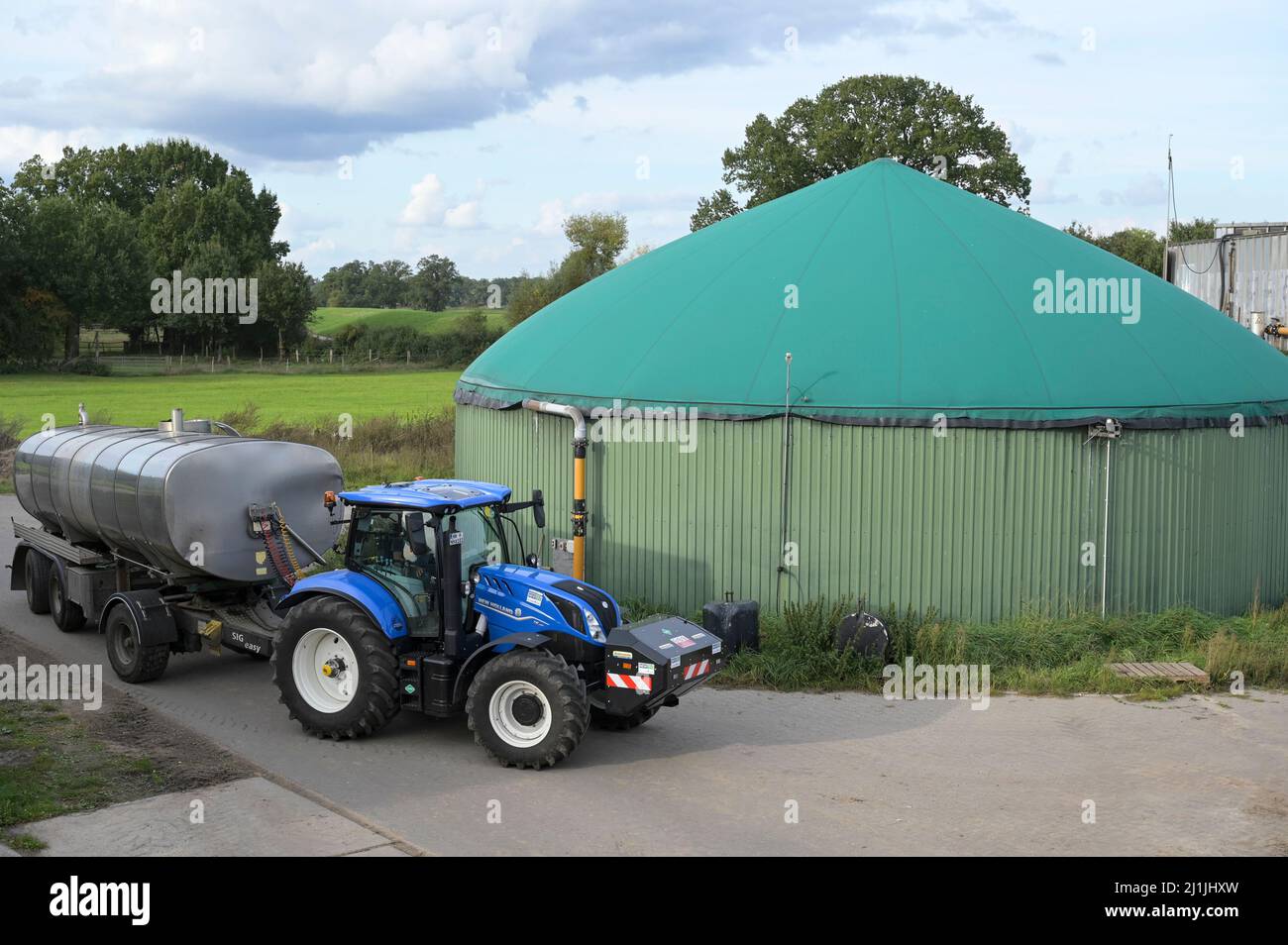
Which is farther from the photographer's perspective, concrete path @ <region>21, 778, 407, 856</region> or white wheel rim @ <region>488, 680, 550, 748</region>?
white wheel rim @ <region>488, 680, 550, 748</region>

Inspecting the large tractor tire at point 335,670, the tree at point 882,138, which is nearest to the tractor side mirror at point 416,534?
the large tractor tire at point 335,670

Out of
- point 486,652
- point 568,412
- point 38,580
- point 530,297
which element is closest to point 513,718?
point 486,652

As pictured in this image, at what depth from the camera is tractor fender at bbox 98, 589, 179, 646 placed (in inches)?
548

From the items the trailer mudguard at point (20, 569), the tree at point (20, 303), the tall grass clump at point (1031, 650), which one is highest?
the tree at point (20, 303)

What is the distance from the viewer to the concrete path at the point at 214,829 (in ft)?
30.5

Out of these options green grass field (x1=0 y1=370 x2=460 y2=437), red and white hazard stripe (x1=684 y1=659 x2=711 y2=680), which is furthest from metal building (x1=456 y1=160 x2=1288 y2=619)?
green grass field (x1=0 y1=370 x2=460 y2=437)

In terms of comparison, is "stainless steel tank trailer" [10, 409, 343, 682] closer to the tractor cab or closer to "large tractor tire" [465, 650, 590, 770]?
the tractor cab

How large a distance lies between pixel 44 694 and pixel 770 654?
27.3 ft

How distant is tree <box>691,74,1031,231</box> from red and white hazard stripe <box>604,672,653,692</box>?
5219 centimetres

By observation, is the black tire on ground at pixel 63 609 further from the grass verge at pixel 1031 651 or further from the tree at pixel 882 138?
the tree at pixel 882 138

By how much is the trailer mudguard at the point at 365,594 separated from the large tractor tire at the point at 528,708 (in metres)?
1.02

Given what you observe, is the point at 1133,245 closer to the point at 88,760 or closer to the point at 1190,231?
the point at 1190,231

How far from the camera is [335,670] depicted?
12180mm
